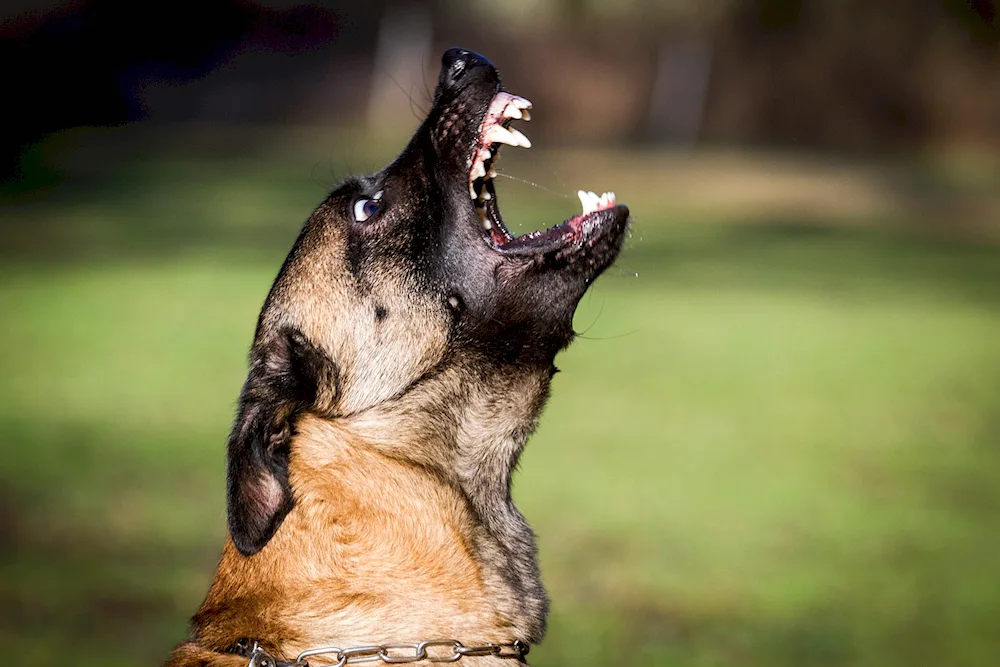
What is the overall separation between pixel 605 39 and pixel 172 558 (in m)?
23.0

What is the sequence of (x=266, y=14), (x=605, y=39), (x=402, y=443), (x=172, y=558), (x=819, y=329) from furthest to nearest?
1. (x=266, y=14)
2. (x=605, y=39)
3. (x=819, y=329)
4. (x=172, y=558)
5. (x=402, y=443)

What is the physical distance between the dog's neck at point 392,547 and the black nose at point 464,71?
0.88 m

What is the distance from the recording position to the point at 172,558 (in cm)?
641

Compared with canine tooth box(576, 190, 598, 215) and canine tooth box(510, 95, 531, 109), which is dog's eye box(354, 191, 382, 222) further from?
canine tooth box(576, 190, 598, 215)

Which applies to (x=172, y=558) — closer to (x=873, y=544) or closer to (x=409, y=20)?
(x=873, y=544)

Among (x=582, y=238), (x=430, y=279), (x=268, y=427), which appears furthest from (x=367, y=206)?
(x=268, y=427)

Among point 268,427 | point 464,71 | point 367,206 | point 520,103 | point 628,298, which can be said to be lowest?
point 268,427

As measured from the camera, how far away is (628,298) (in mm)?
14703

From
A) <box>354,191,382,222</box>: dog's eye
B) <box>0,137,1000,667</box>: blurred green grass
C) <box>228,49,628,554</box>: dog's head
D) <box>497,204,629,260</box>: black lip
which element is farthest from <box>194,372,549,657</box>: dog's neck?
<box>0,137,1000,667</box>: blurred green grass

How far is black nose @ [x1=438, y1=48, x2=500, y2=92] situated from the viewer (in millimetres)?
3346

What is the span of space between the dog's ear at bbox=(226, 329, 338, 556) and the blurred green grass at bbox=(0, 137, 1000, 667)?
4.87ft

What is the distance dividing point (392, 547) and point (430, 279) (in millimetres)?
785

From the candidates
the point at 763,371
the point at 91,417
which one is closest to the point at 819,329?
the point at 763,371

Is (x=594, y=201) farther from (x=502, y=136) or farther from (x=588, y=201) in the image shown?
(x=502, y=136)
